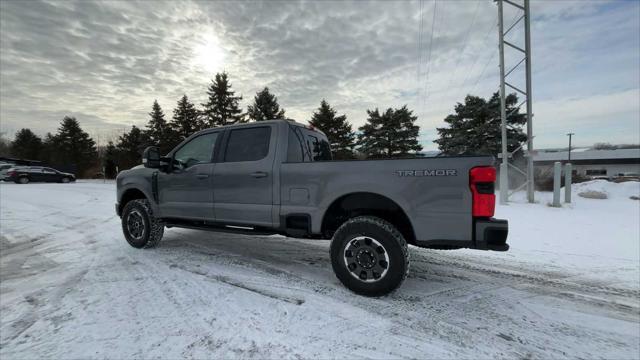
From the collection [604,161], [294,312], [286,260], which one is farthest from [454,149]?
[604,161]

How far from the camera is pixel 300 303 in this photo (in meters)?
3.25

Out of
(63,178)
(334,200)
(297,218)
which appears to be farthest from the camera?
(63,178)

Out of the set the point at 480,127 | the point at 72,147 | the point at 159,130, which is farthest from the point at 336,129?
the point at 72,147

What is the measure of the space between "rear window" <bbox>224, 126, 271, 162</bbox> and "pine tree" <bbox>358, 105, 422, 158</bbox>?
74.7ft

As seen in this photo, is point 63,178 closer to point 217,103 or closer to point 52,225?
point 217,103

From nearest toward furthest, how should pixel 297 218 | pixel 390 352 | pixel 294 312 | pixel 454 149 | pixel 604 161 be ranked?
pixel 390 352 < pixel 294 312 < pixel 297 218 < pixel 454 149 < pixel 604 161

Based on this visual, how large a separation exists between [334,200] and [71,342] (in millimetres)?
2776

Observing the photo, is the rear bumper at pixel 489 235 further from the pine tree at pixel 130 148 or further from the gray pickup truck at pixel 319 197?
the pine tree at pixel 130 148

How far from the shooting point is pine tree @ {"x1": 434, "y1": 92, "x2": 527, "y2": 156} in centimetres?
1917

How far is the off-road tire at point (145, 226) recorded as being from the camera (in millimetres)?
5316

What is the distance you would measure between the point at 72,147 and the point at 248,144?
165ft

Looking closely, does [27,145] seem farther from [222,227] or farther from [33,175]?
[222,227]

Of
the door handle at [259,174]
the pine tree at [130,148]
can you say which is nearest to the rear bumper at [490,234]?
the door handle at [259,174]

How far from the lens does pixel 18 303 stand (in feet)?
11.2
